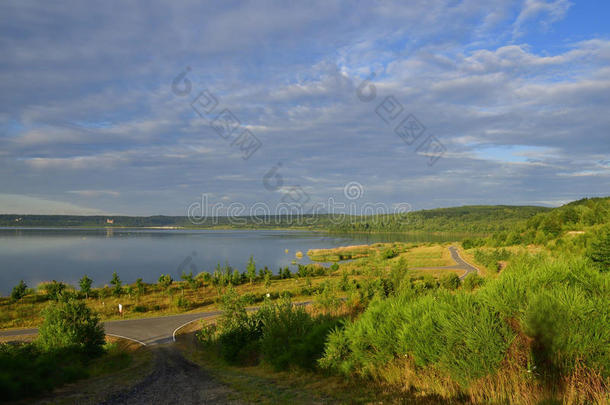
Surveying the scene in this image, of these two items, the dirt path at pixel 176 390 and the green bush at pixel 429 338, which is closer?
the green bush at pixel 429 338

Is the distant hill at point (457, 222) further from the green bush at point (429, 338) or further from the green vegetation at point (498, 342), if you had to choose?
the green vegetation at point (498, 342)

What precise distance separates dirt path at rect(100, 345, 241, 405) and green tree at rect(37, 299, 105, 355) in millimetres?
3292

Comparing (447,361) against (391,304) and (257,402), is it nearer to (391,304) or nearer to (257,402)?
(391,304)

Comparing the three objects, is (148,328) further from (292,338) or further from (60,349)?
(292,338)

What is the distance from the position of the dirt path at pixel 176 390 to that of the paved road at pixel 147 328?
816 cm

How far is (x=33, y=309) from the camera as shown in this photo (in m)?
27.1

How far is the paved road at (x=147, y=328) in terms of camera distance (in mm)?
19625

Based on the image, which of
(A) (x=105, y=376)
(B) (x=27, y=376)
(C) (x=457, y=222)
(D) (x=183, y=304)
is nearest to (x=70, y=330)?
(A) (x=105, y=376)

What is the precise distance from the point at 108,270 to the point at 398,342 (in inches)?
2326

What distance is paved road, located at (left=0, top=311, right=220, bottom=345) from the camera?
773 inches

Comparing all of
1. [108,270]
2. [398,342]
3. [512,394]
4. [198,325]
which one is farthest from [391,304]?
[108,270]

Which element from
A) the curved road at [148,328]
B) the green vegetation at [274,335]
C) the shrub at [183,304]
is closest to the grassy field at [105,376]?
the curved road at [148,328]

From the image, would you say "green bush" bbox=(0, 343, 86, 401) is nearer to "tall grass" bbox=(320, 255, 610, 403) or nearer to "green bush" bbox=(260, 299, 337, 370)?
"green bush" bbox=(260, 299, 337, 370)

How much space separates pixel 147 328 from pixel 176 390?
15.0m
